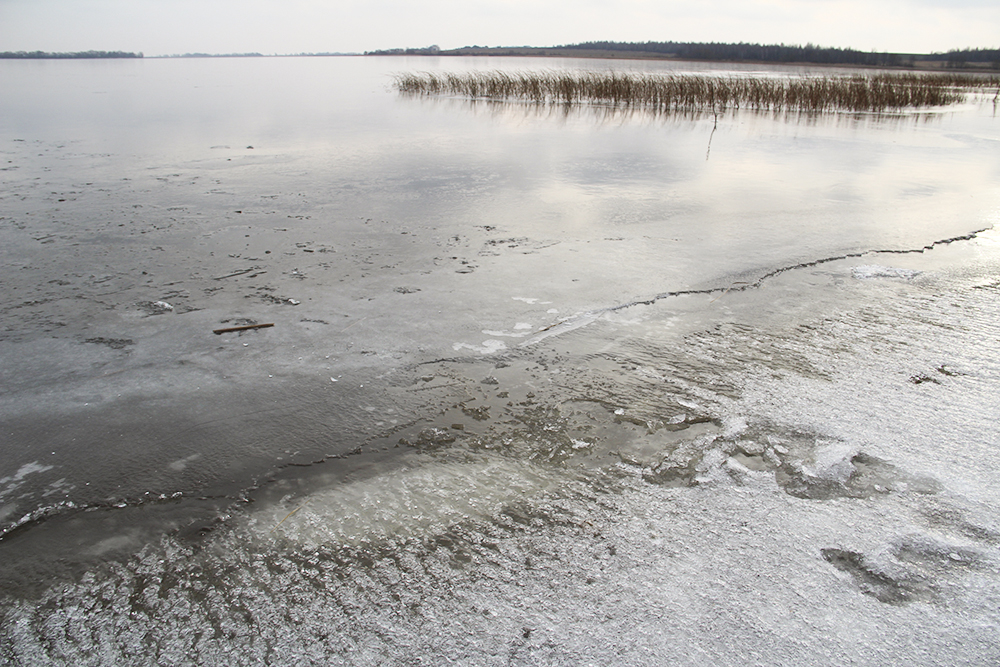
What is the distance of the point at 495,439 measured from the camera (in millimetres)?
2270

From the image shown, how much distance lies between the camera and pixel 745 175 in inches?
311

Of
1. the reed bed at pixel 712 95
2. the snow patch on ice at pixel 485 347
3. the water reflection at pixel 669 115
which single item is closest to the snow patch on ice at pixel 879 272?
the snow patch on ice at pixel 485 347

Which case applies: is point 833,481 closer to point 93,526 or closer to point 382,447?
point 382,447

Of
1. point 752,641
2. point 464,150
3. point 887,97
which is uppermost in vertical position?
point 887,97

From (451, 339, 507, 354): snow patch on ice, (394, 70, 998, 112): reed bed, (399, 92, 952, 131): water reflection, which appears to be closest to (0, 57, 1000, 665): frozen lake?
(451, 339, 507, 354): snow patch on ice

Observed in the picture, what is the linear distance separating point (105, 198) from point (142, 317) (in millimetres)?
3507

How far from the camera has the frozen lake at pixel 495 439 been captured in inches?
59.9

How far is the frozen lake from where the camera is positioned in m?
1.52

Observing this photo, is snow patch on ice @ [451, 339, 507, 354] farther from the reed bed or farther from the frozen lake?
the reed bed

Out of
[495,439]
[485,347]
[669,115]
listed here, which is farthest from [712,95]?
[495,439]

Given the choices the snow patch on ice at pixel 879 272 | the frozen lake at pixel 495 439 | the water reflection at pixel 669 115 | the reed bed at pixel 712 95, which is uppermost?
the reed bed at pixel 712 95

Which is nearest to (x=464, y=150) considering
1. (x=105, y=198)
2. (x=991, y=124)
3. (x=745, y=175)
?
(x=745, y=175)

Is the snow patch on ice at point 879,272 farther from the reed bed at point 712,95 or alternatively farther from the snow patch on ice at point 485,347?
the reed bed at point 712,95

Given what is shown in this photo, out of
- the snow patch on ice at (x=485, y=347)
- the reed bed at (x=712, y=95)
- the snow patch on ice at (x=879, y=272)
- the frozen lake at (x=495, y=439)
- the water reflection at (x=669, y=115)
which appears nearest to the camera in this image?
the frozen lake at (x=495, y=439)
